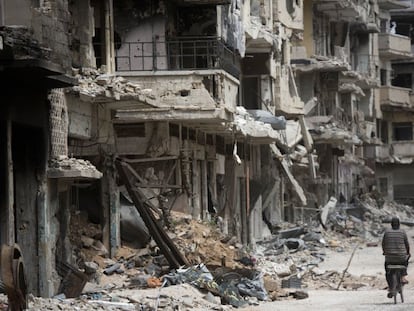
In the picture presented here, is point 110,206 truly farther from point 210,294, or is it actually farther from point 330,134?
point 330,134

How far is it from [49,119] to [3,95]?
2.20 m

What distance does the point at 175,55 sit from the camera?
3036 cm

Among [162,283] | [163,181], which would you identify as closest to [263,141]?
[163,181]

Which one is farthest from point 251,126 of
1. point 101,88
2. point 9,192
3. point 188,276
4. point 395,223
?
point 9,192

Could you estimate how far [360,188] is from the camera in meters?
63.8

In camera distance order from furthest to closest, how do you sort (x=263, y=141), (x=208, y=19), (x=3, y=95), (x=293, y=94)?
1. (x=293, y=94)
2. (x=263, y=141)
3. (x=208, y=19)
4. (x=3, y=95)

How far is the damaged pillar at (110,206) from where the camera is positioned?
81.7ft

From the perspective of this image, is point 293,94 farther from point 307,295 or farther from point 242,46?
point 307,295

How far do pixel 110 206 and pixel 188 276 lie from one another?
431cm

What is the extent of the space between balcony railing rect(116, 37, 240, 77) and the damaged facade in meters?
0.04

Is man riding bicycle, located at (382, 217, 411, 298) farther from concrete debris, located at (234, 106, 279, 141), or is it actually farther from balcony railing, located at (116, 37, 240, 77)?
concrete debris, located at (234, 106, 279, 141)

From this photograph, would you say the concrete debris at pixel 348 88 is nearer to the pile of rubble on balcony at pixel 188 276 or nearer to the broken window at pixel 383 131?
the broken window at pixel 383 131

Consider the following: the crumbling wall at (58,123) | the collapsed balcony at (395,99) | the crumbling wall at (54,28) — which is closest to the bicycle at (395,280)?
the crumbling wall at (58,123)

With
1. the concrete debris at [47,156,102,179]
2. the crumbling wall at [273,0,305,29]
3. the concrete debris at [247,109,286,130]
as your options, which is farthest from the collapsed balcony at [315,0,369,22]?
the concrete debris at [47,156,102,179]
